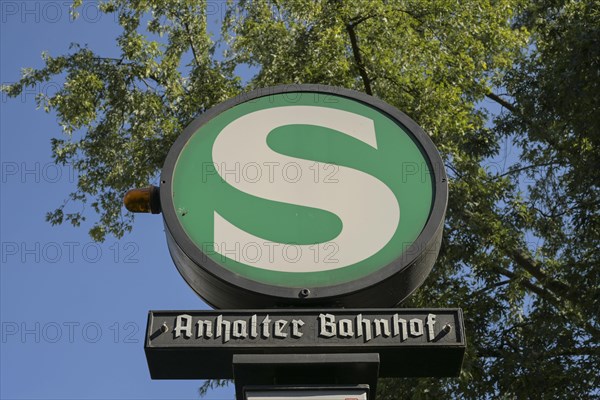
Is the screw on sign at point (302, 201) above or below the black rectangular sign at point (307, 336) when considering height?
above

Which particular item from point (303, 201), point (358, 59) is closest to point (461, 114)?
point (358, 59)

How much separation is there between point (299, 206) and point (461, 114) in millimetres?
7987

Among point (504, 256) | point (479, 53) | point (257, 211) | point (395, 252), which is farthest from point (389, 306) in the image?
point (479, 53)

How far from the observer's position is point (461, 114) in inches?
443

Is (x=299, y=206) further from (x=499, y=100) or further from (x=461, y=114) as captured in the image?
(x=499, y=100)

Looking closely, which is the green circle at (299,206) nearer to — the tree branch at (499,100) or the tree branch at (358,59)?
the tree branch at (358,59)

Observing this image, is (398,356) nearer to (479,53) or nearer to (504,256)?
(504,256)

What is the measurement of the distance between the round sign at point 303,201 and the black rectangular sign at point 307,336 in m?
0.12

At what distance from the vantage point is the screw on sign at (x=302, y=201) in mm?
3283

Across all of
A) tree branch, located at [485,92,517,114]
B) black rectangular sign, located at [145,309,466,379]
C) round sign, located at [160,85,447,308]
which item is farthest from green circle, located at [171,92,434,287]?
tree branch, located at [485,92,517,114]

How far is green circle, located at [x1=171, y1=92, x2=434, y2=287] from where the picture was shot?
10.9 ft

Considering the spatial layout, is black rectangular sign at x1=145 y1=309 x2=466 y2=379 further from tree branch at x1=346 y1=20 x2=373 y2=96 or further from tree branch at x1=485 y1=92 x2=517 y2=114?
tree branch at x1=485 y1=92 x2=517 y2=114

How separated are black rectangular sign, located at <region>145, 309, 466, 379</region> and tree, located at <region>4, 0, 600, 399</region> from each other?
6.59 metres

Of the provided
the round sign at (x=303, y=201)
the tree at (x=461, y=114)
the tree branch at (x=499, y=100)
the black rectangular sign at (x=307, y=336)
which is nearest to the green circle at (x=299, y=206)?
the round sign at (x=303, y=201)
